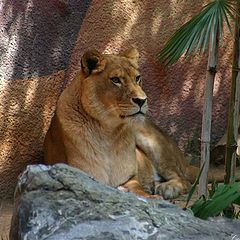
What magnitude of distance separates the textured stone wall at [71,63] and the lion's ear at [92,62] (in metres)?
0.79

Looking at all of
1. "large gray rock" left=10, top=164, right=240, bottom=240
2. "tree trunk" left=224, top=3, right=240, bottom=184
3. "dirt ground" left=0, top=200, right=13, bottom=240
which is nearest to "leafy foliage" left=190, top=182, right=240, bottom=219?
"large gray rock" left=10, top=164, right=240, bottom=240

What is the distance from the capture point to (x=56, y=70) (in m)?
6.14

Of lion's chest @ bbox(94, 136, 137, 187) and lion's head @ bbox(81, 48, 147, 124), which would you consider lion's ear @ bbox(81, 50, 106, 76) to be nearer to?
lion's head @ bbox(81, 48, 147, 124)

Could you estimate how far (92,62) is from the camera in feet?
17.4

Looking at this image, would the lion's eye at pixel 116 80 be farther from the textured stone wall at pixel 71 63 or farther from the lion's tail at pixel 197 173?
the lion's tail at pixel 197 173

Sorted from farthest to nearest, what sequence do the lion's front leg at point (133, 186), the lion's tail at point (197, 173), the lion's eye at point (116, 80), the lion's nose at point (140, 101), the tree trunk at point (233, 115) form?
the lion's tail at point (197, 173), the lion's front leg at point (133, 186), the lion's eye at point (116, 80), the lion's nose at point (140, 101), the tree trunk at point (233, 115)

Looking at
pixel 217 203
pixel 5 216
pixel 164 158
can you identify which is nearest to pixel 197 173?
pixel 164 158

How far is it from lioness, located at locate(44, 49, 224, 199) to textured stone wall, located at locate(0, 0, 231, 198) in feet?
1.33

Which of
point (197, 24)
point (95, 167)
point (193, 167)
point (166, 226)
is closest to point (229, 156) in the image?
point (197, 24)

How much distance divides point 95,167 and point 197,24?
5.00 feet

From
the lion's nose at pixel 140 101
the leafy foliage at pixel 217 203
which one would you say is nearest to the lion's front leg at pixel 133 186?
the lion's nose at pixel 140 101

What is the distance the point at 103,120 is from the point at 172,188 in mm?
1035

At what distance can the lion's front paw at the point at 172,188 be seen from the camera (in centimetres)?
599

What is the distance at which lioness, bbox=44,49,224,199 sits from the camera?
5164mm
